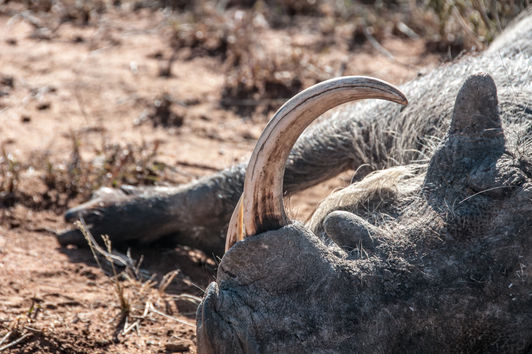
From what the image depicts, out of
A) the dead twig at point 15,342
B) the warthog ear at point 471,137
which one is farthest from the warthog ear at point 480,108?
the dead twig at point 15,342

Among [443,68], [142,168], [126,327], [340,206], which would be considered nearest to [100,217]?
[142,168]

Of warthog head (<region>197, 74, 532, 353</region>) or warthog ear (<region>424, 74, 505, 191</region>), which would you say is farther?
warthog ear (<region>424, 74, 505, 191</region>)

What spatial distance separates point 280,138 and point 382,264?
432mm

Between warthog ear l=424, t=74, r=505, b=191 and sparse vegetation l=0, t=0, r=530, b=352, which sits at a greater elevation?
warthog ear l=424, t=74, r=505, b=191

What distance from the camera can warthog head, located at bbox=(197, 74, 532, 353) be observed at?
1810mm

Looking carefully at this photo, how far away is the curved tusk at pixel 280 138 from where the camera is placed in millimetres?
1931

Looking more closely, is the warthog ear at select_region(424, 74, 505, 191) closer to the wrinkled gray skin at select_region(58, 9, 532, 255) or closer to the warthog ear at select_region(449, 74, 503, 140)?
the warthog ear at select_region(449, 74, 503, 140)

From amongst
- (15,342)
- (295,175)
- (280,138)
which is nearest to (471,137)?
(280,138)

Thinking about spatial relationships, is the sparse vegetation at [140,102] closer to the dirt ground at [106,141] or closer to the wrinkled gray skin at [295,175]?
the dirt ground at [106,141]

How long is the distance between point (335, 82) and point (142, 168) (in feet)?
7.38

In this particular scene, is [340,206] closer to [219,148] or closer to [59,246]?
[59,246]

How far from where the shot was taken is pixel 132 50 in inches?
232

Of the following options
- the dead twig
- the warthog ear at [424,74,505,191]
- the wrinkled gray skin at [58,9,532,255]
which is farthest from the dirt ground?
the warthog ear at [424,74,505,191]

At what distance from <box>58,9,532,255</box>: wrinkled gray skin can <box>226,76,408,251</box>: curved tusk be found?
1.33 metres
